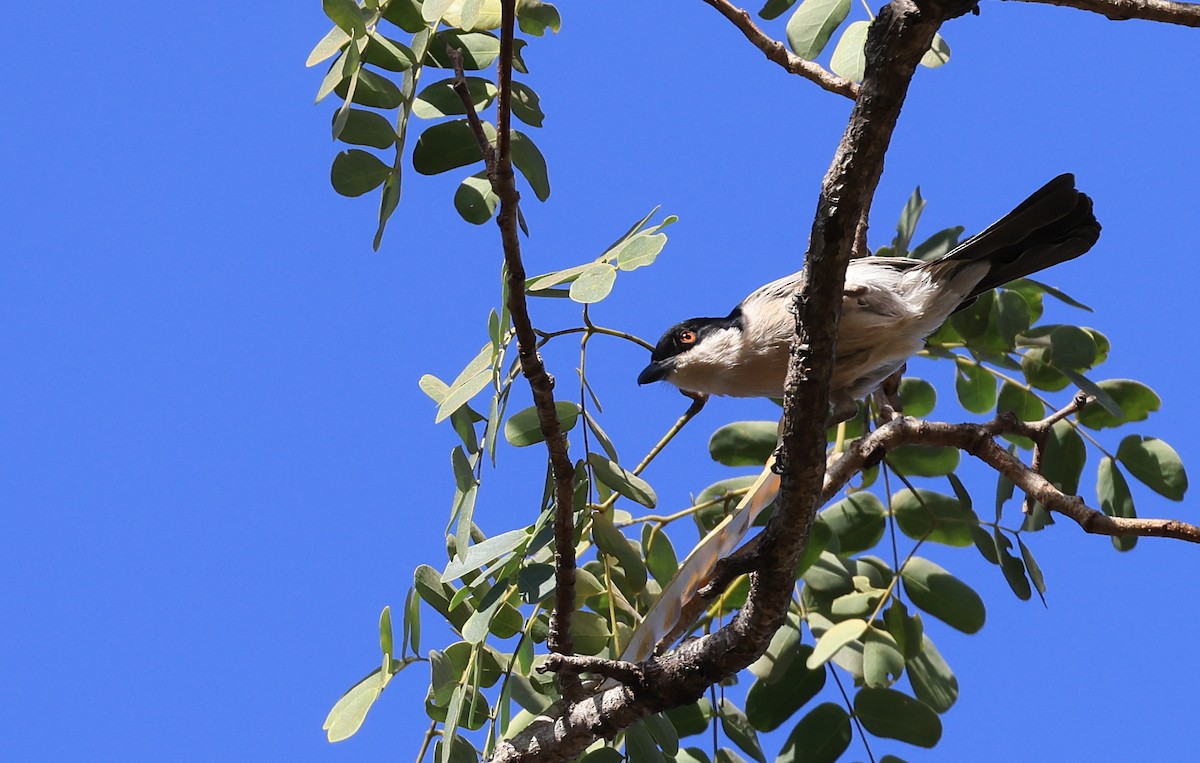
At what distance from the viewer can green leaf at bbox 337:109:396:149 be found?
2.74 m

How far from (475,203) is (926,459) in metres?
1.92

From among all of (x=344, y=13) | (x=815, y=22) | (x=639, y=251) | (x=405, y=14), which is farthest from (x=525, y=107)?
(x=815, y=22)

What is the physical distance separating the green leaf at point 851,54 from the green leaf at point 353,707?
2.23 meters

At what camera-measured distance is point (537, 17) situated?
2994 millimetres

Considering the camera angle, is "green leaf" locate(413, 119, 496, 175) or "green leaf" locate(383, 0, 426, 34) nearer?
"green leaf" locate(383, 0, 426, 34)

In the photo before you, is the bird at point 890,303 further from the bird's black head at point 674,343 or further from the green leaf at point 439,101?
the green leaf at point 439,101

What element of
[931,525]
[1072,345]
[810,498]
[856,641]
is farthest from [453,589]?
[1072,345]

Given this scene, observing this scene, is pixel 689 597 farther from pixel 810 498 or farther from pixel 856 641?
pixel 856 641

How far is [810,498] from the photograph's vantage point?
269 centimetres

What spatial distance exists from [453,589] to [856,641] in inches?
48.8

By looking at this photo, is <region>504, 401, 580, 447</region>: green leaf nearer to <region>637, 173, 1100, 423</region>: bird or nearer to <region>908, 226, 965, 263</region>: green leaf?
<region>637, 173, 1100, 423</region>: bird

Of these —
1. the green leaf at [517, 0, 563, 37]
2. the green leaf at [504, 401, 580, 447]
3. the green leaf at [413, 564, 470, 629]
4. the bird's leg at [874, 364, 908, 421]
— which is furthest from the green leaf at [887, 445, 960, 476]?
the green leaf at [517, 0, 563, 37]

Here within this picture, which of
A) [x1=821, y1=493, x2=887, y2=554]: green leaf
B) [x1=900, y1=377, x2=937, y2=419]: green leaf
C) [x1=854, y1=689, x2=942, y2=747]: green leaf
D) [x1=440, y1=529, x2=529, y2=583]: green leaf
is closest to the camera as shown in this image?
[x1=440, y1=529, x2=529, y2=583]: green leaf

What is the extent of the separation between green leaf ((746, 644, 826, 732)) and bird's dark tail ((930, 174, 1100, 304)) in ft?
4.40
